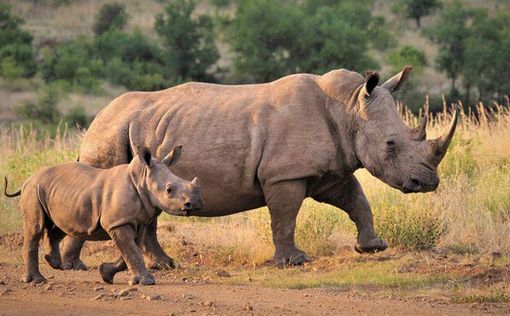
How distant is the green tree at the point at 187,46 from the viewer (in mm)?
40531

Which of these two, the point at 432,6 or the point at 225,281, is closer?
the point at 225,281

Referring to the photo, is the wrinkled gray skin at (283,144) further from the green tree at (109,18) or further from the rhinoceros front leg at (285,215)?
the green tree at (109,18)

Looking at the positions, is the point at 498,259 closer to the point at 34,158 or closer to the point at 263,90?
the point at 263,90

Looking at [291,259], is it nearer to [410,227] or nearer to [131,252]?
[410,227]

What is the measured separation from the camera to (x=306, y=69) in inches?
1524

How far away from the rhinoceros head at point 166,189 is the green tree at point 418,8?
45584 millimetres

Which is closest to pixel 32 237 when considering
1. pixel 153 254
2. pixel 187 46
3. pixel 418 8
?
pixel 153 254

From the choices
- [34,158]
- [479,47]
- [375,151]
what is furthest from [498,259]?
[479,47]

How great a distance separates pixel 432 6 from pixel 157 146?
146ft

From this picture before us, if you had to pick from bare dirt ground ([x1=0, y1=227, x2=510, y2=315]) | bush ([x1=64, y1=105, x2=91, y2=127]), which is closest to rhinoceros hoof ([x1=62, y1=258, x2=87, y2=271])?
bare dirt ground ([x1=0, y1=227, x2=510, y2=315])

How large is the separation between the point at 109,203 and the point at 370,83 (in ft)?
9.06

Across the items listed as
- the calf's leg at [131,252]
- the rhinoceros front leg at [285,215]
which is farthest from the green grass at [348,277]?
the calf's leg at [131,252]

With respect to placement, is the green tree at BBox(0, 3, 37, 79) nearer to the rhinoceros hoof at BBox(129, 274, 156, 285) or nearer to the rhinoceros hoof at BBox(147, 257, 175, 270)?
the rhinoceros hoof at BBox(147, 257, 175, 270)

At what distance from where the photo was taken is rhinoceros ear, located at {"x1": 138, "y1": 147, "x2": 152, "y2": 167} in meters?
9.64
